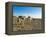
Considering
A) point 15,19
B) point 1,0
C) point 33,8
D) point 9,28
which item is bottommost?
point 9,28

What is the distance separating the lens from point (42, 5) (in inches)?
69.2

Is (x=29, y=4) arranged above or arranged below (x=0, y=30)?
above

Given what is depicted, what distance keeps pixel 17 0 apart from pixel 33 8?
268mm

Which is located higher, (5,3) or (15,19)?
(5,3)

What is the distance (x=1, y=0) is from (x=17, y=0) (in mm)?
230

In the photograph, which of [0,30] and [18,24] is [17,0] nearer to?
[18,24]

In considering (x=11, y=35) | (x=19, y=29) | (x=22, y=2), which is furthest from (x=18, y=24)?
(x=22, y=2)

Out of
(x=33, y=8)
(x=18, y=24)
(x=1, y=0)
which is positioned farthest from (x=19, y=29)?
(x=1, y=0)

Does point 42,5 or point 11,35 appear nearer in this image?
point 11,35

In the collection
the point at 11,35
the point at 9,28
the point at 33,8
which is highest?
the point at 33,8

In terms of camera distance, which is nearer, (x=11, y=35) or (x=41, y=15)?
(x=11, y=35)

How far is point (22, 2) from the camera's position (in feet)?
5.51

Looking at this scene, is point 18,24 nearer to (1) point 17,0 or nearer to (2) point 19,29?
(2) point 19,29

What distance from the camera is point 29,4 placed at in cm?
170
